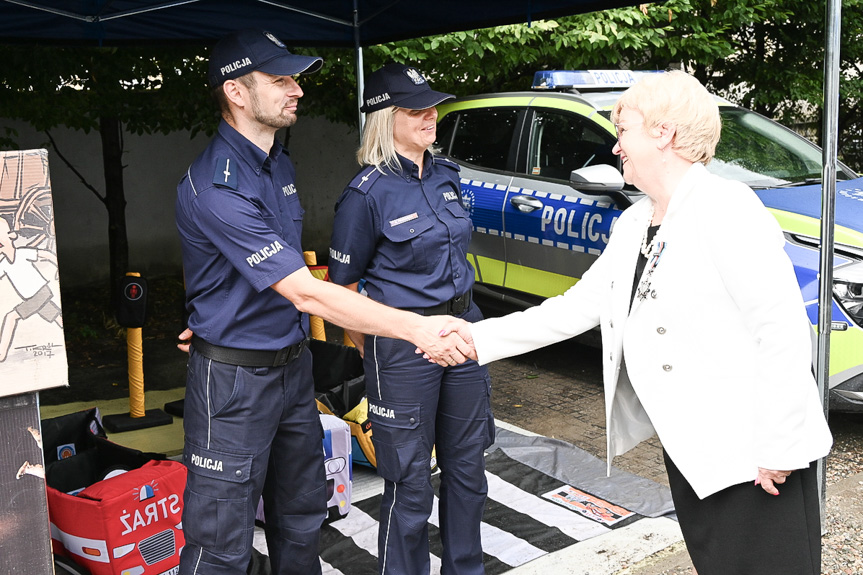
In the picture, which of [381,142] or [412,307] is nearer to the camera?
[412,307]

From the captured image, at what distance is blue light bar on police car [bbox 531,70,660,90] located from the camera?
21.2ft

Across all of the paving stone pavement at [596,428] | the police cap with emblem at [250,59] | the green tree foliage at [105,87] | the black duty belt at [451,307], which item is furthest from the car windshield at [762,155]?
the green tree foliage at [105,87]

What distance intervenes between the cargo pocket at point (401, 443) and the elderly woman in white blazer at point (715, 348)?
3.22 ft

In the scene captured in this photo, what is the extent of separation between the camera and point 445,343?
3008 mm

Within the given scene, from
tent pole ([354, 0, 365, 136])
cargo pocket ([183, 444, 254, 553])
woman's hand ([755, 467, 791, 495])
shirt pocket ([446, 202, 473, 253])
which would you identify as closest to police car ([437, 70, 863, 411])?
tent pole ([354, 0, 365, 136])

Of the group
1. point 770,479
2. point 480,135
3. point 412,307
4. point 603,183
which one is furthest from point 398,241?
point 480,135

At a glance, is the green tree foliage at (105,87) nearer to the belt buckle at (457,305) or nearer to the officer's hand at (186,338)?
the officer's hand at (186,338)

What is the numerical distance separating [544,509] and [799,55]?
8341 mm

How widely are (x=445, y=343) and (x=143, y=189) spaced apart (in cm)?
805

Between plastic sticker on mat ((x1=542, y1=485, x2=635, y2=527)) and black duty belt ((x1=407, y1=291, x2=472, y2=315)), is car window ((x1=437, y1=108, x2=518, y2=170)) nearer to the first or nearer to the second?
plastic sticker on mat ((x1=542, y1=485, x2=635, y2=527))

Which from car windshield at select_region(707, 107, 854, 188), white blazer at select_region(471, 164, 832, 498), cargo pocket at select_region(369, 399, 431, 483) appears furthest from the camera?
car windshield at select_region(707, 107, 854, 188)

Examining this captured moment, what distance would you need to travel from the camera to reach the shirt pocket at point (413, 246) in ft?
10.7

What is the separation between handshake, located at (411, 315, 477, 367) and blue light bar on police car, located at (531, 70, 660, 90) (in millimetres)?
3904

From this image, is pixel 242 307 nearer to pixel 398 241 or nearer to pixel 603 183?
pixel 398 241
